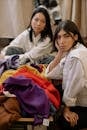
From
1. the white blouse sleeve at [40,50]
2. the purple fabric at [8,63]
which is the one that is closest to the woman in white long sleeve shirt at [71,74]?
the purple fabric at [8,63]

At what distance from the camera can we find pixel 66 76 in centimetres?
189

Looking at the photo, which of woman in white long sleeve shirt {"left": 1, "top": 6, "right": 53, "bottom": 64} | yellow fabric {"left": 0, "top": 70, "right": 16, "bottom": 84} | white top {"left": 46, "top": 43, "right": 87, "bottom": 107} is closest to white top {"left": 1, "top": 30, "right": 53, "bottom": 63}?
woman in white long sleeve shirt {"left": 1, "top": 6, "right": 53, "bottom": 64}

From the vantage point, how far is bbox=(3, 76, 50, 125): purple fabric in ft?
5.65

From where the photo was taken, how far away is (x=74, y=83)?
71.9 inches

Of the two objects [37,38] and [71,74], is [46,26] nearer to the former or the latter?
[37,38]

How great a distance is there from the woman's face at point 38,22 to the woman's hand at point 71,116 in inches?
43.9

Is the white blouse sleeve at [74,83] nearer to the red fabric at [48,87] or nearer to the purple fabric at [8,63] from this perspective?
the red fabric at [48,87]

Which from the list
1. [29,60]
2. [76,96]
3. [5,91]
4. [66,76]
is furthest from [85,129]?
[29,60]

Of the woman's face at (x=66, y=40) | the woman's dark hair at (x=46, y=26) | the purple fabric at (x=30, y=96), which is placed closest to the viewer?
the purple fabric at (x=30, y=96)

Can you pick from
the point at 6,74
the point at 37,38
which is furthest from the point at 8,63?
the point at 37,38

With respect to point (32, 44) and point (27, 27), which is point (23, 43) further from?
point (27, 27)

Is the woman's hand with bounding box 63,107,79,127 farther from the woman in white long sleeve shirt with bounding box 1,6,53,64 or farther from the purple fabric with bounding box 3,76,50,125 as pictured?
the woman in white long sleeve shirt with bounding box 1,6,53,64

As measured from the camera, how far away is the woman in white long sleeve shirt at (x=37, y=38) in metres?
2.75

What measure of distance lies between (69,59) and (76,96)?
0.23 m
